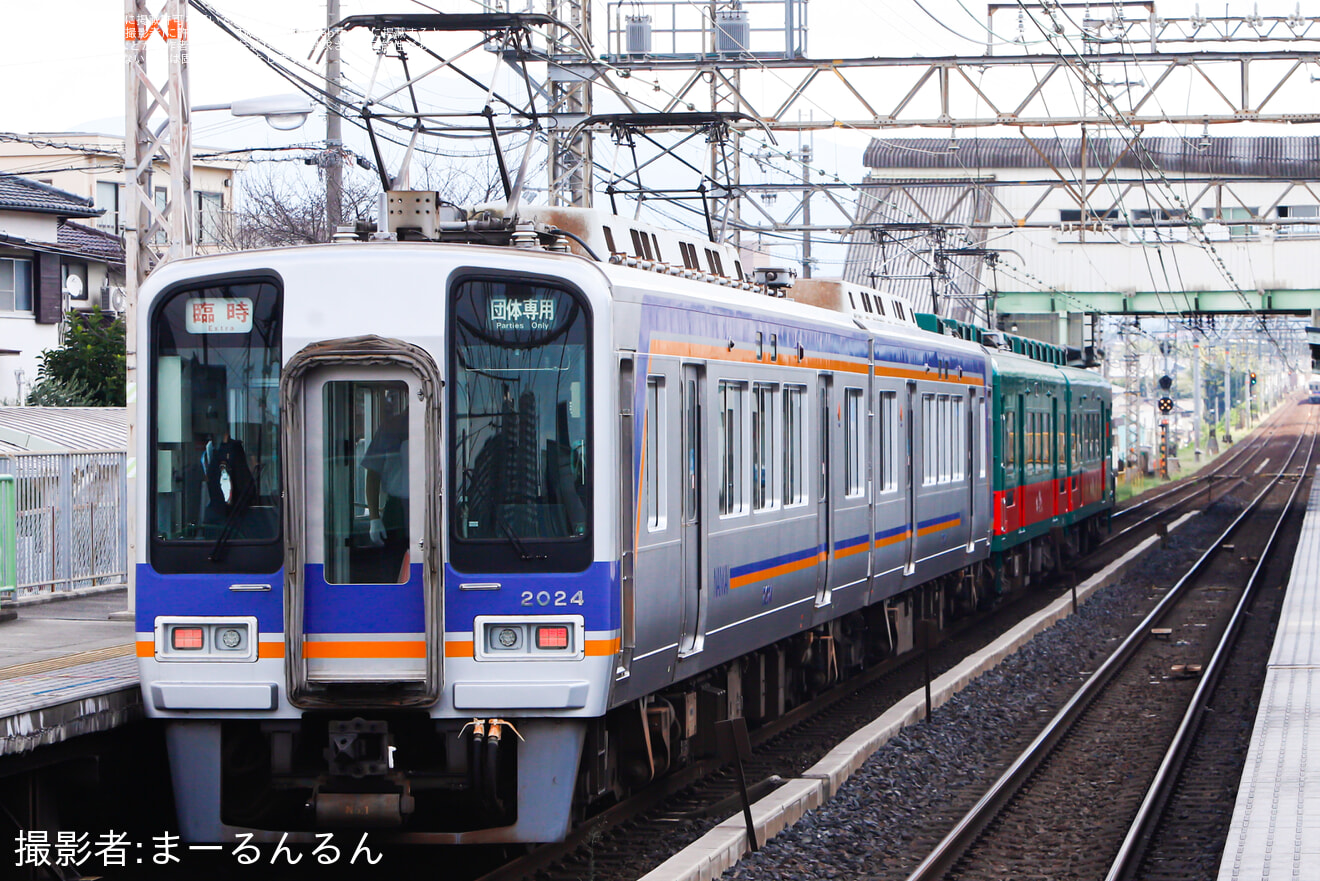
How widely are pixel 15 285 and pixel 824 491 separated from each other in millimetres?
23275

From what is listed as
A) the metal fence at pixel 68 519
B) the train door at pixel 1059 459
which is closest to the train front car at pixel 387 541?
the metal fence at pixel 68 519

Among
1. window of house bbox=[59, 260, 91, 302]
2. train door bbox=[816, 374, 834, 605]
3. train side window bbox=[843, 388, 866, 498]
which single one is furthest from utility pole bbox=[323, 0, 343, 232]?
window of house bbox=[59, 260, 91, 302]

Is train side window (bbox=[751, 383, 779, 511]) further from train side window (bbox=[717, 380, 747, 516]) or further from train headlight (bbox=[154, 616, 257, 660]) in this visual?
train headlight (bbox=[154, 616, 257, 660])

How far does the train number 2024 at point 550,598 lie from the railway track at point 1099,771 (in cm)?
221

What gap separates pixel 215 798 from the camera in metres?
7.80

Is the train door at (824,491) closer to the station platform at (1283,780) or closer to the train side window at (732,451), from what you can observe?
the train side window at (732,451)

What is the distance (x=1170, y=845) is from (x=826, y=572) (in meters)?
3.31

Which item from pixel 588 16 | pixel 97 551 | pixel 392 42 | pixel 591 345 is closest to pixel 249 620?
Answer: pixel 591 345

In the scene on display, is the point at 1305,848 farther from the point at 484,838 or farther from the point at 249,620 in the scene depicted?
the point at 249,620

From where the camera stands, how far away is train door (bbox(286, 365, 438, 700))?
7621 millimetres

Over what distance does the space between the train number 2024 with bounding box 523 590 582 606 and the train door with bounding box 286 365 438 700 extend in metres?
0.46

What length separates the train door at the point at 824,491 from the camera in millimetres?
11938

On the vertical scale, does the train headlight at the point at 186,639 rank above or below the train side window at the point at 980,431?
below

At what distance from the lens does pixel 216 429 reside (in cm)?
786
